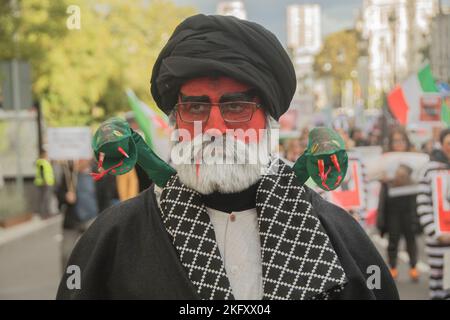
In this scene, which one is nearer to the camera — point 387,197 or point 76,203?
point 76,203

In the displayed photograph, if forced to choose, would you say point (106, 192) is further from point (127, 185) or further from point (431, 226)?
point (431, 226)

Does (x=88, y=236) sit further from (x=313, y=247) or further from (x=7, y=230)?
(x=7, y=230)

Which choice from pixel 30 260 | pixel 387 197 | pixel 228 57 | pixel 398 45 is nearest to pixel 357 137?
pixel 387 197

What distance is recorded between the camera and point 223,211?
249 centimetres

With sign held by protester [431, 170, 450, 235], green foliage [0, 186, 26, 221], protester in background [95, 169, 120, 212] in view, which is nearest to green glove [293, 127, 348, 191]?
sign held by protester [431, 170, 450, 235]

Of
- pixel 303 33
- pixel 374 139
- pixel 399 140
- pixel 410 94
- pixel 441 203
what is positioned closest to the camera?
pixel 303 33

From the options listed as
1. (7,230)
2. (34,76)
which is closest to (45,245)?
(7,230)

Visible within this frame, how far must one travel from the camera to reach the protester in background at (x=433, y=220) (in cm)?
673

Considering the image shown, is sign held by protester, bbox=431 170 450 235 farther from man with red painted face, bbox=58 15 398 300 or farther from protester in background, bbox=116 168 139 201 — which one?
man with red painted face, bbox=58 15 398 300

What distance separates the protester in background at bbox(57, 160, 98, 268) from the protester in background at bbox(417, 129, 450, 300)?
3.22 meters

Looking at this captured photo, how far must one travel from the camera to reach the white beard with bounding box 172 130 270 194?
94.4 inches

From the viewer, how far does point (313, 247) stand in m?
2.40

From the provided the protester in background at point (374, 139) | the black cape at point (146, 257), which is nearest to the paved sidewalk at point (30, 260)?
the protester in background at point (374, 139)

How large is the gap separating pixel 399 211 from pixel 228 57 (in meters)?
8.35
